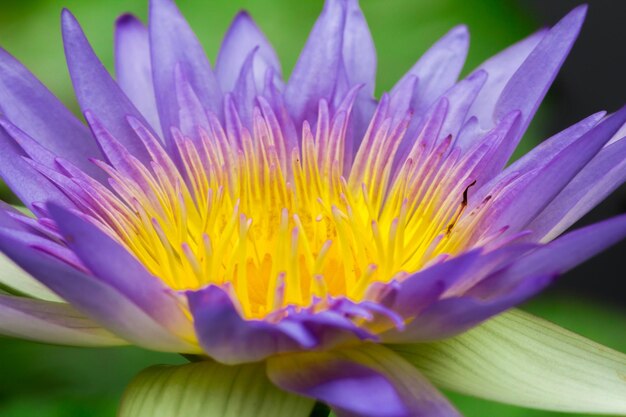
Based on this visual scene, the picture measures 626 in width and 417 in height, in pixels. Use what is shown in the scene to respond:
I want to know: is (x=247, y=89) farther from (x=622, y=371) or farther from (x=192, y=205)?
(x=622, y=371)

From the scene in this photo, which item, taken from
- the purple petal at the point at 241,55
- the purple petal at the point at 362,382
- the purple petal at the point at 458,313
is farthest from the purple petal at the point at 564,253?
the purple petal at the point at 241,55

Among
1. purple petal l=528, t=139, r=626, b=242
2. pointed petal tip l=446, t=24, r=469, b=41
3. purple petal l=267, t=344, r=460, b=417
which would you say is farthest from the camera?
pointed petal tip l=446, t=24, r=469, b=41

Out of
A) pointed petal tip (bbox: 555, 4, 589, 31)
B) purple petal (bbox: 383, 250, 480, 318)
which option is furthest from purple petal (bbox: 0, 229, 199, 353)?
pointed petal tip (bbox: 555, 4, 589, 31)

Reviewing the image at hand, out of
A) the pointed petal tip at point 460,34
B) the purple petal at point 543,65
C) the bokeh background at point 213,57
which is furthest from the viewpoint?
the bokeh background at point 213,57

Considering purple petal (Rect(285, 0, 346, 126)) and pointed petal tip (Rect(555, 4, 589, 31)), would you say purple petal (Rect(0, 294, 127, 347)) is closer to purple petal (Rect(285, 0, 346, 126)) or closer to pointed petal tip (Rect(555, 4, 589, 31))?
purple petal (Rect(285, 0, 346, 126))

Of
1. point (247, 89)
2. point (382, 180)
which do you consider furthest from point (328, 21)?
point (382, 180)

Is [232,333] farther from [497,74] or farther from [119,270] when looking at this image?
[497,74]

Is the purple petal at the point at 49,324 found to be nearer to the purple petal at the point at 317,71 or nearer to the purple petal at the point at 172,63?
the purple petal at the point at 172,63
